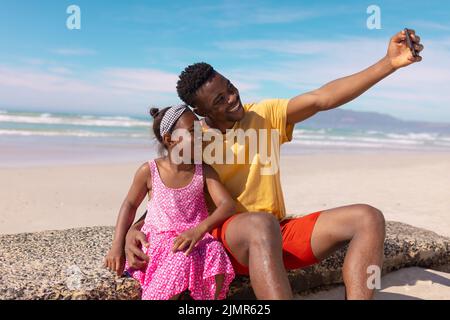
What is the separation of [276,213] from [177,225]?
0.59m

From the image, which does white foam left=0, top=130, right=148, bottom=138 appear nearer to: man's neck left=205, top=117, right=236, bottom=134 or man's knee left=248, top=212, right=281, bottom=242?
man's neck left=205, top=117, right=236, bottom=134

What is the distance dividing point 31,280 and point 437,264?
303cm

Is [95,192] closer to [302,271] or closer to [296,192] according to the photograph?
[296,192]

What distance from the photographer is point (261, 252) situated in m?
2.51

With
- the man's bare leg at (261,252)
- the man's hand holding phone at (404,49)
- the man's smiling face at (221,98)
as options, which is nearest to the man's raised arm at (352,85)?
the man's hand holding phone at (404,49)

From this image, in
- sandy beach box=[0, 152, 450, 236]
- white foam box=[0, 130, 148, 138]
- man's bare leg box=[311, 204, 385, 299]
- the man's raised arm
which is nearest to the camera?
man's bare leg box=[311, 204, 385, 299]

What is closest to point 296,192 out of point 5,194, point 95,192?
point 95,192

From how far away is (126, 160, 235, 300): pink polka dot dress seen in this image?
2.68 metres

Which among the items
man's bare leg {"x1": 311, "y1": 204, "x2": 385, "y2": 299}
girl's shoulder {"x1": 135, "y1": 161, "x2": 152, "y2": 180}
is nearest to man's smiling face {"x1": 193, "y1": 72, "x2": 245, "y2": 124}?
girl's shoulder {"x1": 135, "y1": 161, "x2": 152, "y2": 180}

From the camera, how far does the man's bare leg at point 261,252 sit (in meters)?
2.43

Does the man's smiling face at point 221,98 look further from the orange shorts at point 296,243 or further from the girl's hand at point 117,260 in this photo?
the girl's hand at point 117,260

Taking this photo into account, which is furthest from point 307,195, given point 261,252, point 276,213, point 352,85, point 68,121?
point 68,121

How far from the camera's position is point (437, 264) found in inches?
165

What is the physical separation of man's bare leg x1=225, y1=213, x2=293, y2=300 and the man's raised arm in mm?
810
